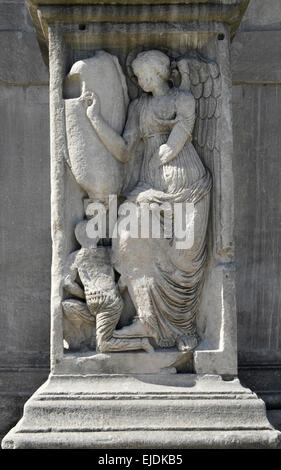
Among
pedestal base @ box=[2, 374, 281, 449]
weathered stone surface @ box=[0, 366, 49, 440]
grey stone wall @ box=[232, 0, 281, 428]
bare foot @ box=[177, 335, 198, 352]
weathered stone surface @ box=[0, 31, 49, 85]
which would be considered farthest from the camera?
weathered stone surface @ box=[0, 31, 49, 85]

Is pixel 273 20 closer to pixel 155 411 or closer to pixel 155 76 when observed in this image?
pixel 155 76

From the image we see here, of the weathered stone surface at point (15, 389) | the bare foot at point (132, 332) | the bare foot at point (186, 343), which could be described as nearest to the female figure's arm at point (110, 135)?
the bare foot at point (132, 332)

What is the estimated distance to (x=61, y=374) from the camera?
19.0 ft

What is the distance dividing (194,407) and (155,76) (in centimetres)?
201

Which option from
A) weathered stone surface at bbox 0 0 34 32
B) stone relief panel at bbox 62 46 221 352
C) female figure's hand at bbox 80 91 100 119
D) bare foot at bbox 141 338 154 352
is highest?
weathered stone surface at bbox 0 0 34 32

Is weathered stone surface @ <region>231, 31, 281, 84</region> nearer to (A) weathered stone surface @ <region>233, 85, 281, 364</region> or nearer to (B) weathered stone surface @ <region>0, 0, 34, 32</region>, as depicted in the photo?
(A) weathered stone surface @ <region>233, 85, 281, 364</region>

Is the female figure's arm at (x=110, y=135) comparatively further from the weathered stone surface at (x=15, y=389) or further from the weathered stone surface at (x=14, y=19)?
the weathered stone surface at (x=15, y=389)

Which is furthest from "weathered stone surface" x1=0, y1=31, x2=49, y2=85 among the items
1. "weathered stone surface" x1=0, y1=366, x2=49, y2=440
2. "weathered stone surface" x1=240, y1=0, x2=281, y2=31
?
"weathered stone surface" x1=0, y1=366, x2=49, y2=440

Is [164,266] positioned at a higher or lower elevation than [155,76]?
lower

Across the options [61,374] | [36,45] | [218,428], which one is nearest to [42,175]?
[36,45]

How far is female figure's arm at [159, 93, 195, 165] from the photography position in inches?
229

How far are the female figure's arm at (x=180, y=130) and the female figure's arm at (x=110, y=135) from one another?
0.66 ft

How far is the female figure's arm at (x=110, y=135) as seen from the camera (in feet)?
19.1

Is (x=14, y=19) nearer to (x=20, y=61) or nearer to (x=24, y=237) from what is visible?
(x=20, y=61)
